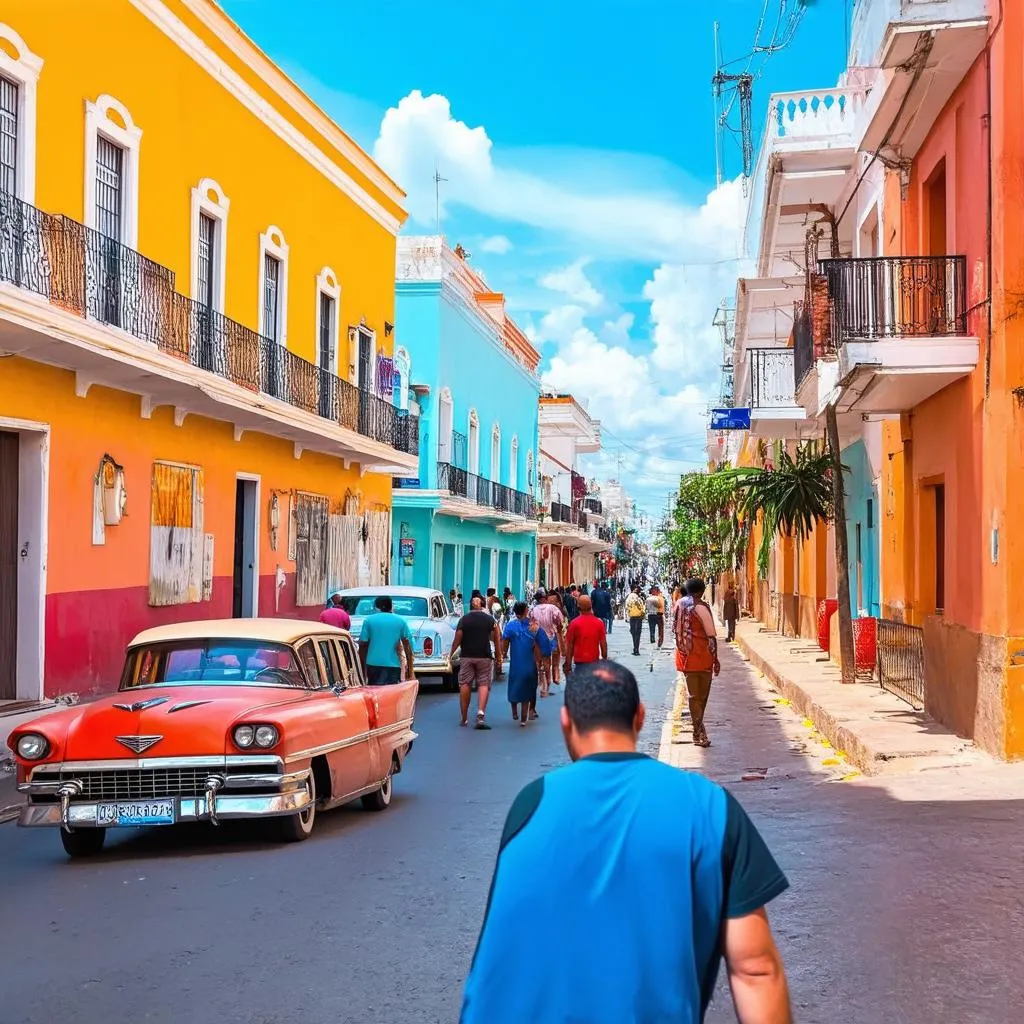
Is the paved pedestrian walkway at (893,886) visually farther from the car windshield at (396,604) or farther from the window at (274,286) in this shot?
the window at (274,286)

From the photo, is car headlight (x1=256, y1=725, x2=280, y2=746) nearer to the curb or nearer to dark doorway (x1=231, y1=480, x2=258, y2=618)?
the curb

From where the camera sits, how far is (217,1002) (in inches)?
221

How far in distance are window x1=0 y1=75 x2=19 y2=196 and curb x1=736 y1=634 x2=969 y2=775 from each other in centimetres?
1027

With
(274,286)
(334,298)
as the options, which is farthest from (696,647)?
(334,298)

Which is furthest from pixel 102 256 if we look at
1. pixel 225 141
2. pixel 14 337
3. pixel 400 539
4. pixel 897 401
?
pixel 400 539

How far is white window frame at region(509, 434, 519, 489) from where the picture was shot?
4918 centimetres

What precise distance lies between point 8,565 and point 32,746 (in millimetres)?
7324

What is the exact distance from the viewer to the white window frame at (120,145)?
16578 millimetres

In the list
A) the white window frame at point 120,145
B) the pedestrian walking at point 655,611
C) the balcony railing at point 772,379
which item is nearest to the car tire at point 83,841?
the white window frame at point 120,145

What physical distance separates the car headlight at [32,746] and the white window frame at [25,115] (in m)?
8.24

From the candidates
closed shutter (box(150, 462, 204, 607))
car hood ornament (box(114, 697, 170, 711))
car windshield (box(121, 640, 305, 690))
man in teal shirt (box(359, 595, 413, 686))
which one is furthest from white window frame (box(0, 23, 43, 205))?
car hood ornament (box(114, 697, 170, 711))

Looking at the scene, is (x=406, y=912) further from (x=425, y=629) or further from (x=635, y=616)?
(x=635, y=616)

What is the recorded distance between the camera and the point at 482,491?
135 ft

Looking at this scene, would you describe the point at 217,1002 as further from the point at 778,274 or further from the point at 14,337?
the point at 778,274
